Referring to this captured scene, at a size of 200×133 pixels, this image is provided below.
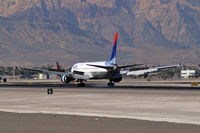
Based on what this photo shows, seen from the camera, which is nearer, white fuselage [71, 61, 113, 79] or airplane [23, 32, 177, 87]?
airplane [23, 32, 177, 87]

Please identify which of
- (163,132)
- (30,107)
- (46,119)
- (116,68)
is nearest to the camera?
(163,132)

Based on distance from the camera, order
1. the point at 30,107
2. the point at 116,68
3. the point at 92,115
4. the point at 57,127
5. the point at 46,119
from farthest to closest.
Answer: the point at 116,68
the point at 30,107
the point at 92,115
the point at 46,119
the point at 57,127

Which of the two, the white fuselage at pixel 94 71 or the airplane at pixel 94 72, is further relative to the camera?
the white fuselage at pixel 94 71

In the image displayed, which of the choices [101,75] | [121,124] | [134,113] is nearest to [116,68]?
[101,75]

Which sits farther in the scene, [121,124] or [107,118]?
[107,118]

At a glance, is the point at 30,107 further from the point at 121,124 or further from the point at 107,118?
the point at 121,124

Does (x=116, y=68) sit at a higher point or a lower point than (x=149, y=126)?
higher

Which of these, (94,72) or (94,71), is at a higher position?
(94,71)

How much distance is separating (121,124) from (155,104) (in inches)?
598

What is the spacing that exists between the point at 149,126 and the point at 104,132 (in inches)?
135

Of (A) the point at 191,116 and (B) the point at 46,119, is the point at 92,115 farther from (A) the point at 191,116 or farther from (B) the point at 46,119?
(A) the point at 191,116

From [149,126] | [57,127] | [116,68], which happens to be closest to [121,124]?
[149,126]

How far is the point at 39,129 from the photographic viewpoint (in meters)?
28.7

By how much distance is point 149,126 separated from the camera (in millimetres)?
30156
